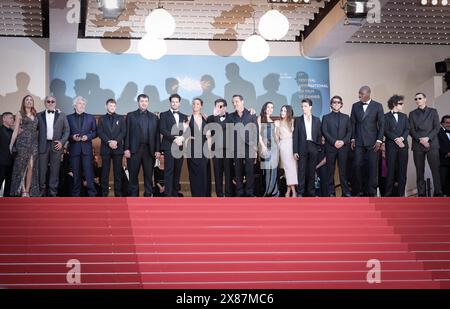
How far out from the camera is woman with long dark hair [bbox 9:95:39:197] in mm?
11203

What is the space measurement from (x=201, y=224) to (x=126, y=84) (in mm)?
6822

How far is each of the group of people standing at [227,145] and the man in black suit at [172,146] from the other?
14 mm

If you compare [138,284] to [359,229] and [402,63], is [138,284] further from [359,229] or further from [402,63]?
[402,63]

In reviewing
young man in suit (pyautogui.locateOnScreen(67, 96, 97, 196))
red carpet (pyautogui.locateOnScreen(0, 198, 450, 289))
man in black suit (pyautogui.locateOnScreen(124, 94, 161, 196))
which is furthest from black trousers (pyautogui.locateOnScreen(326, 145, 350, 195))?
young man in suit (pyautogui.locateOnScreen(67, 96, 97, 196))

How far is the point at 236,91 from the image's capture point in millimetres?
16109

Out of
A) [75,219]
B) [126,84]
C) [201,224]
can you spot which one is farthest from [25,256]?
[126,84]

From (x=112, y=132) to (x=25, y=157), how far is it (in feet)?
4.17

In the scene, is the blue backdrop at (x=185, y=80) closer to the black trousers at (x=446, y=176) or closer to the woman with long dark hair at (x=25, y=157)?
the black trousers at (x=446, y=176)

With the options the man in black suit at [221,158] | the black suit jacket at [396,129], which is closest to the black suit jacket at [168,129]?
the man in black suit at [221,158]

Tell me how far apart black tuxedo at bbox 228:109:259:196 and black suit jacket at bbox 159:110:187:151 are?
735mm

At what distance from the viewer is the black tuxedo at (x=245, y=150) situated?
11516 millimetres

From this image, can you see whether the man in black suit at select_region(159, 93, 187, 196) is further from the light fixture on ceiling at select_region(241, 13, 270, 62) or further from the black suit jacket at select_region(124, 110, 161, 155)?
the light fixture on ceiling at select_region(241, 13, 270, 62)

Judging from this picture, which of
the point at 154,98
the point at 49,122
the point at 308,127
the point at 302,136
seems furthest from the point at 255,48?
the point at 49,122

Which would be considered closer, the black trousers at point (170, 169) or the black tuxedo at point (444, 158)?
the black trousers at point (170, 169)
